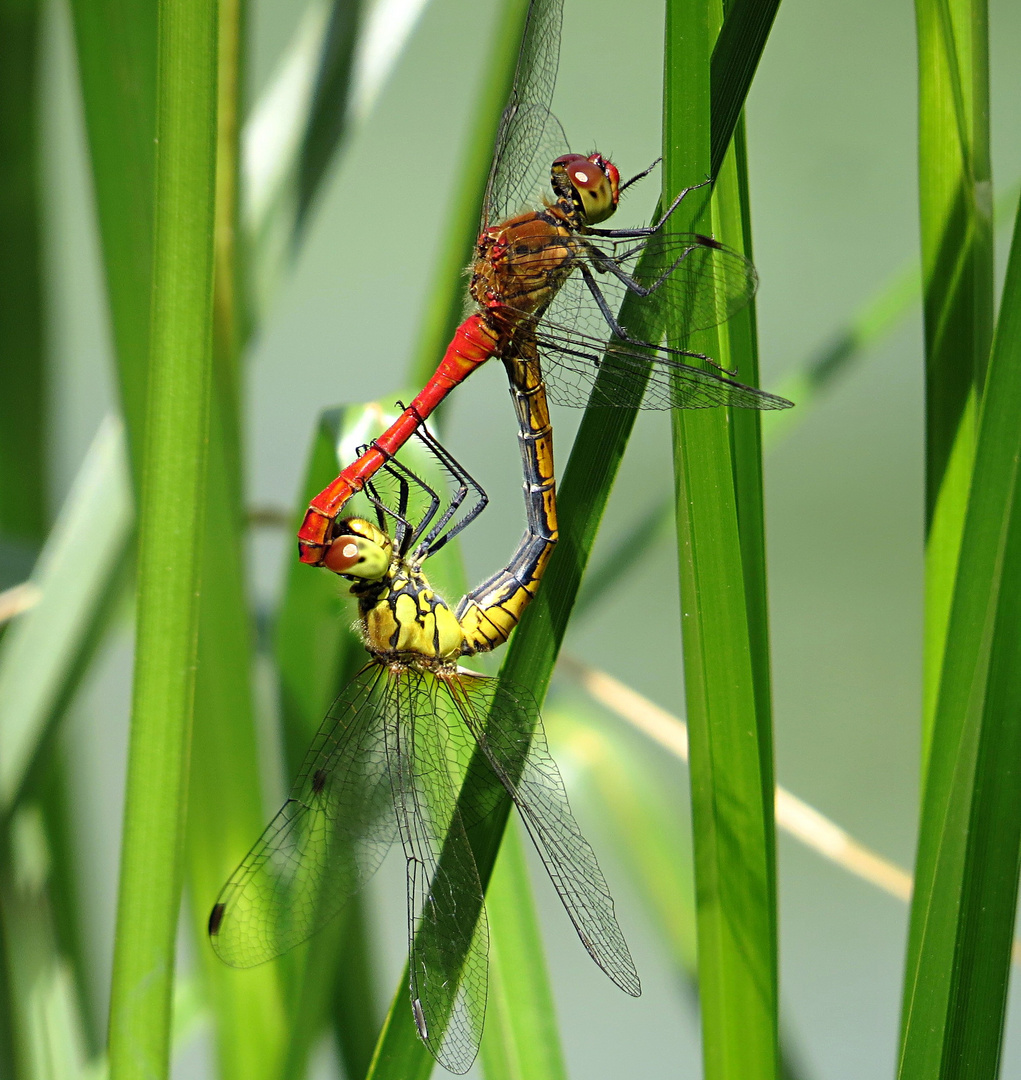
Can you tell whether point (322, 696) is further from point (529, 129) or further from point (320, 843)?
point (529, 129)

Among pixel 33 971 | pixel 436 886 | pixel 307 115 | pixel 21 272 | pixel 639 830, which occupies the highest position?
pixel 307 115

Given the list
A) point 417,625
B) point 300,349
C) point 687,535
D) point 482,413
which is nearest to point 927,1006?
point 687,535

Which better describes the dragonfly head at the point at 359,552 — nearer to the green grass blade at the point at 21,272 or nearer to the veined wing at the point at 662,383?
the veined wing at the point at 662,383

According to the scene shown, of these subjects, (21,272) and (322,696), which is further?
(21,272)

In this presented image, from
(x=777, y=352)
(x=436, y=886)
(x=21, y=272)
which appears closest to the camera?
(x=436, y=886)

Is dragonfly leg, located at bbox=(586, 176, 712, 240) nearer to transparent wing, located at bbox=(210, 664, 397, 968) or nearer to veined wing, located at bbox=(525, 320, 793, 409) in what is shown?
veined wing, located at bbox=(525, 320, 793, 409)

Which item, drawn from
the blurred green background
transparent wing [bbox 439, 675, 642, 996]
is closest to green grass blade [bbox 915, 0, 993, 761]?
transparent wing [bbox 439, 675, 642, 996]

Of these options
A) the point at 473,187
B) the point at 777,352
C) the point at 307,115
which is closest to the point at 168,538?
the point at 473,187

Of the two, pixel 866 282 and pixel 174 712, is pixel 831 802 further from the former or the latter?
pixel 174 712
